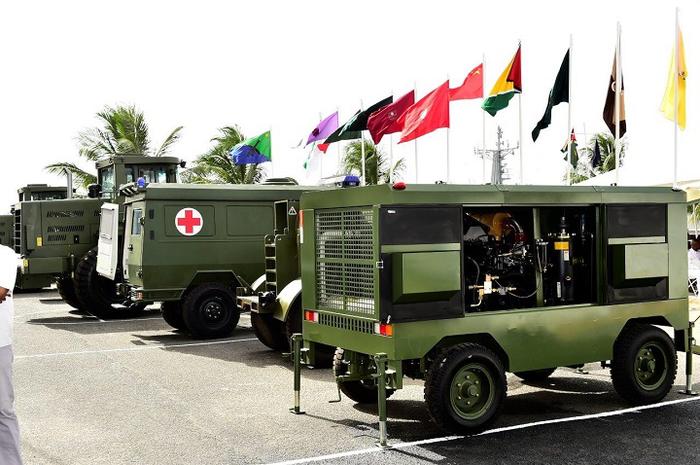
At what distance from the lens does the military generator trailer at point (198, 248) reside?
1337 cm

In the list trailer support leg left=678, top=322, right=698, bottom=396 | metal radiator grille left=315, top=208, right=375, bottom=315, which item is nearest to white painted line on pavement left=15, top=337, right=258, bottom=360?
metal radiator grille left=315, top=208, right=375, bottom=315

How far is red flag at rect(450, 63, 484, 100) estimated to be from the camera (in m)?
13.1

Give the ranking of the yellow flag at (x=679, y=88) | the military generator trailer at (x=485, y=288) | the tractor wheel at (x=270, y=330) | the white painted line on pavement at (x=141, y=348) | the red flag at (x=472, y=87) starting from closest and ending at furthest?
1. the military generator trailer at (x=485, y=288)
2. the tractor wheel at (x=270, y=330)
3. the white painted line on pavement at (x=141, y=348)
4. the yellow flag at (x=679, y=88)
5. the red flag at (x=472, y=87)

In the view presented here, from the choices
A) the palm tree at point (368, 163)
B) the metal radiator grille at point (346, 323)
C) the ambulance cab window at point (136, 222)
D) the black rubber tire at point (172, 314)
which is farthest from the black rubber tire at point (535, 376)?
the palm tree at point (368, 163)

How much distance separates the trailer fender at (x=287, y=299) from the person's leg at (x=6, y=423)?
17.4ft

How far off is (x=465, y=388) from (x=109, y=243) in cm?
963

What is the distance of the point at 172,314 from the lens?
47.8 feet

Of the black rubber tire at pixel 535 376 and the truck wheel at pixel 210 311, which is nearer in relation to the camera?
the black rubber tire at pixel 535 376

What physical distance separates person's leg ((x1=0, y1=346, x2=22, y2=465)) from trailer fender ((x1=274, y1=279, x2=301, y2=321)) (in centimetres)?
530

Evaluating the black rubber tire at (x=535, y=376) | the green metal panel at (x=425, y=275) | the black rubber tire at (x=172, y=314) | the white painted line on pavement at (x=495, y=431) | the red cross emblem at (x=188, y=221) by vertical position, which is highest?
the red cross emblem at (x=188, y=221)

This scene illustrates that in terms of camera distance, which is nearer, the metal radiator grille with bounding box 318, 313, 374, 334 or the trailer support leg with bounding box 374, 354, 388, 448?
the trailer support leg with bounding box 374, 354, 388, 448

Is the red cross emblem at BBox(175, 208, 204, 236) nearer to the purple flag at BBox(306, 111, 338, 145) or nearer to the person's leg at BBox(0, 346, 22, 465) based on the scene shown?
the purple flag at BBox(306, 111, 338, 145)

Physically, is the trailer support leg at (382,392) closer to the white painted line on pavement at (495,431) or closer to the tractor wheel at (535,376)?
the white painted line on pavement at (495,431)

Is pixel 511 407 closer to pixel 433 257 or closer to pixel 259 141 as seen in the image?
pixel 433 257
